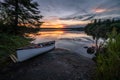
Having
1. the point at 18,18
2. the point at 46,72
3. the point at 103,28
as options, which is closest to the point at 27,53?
the point at 46,72

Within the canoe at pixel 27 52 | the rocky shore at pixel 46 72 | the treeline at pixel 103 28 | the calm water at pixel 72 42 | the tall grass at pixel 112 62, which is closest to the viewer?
the tall grass at pixel 112 62

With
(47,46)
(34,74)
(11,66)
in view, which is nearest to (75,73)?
(34,74)

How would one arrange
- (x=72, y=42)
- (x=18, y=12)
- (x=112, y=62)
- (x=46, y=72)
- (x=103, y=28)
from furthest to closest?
(x=72, y=42) → (x=103, y=28) → (x=18, y=12) → (x=46, y=72) → (x=112, y=62)

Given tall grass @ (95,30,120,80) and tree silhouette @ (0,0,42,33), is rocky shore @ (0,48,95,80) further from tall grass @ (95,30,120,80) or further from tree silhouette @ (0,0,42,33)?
tree silhouette @ (0,0,42,33)

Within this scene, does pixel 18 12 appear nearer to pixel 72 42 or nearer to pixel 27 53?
pixel 27 53

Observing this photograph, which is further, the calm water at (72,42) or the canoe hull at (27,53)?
the calm water at (72,42)

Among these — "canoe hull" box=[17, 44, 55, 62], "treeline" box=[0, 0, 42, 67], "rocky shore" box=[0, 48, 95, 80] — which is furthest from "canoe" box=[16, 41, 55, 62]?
"treeline" box=[0, 0, 42, 67]

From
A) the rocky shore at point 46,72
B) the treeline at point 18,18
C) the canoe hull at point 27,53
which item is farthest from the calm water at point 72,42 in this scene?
the rocky shore at point 46,72

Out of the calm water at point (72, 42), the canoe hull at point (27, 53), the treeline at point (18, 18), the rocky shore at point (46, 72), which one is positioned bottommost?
the calm water at point (72, 42)

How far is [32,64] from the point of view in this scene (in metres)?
13.2

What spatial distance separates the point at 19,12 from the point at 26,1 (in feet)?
6.94

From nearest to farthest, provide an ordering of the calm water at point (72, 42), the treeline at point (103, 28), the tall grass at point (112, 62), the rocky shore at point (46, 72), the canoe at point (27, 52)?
the tall grass at point (112, 62) → the rocky shore at point (46, 72) → the canoe at point (27, 52) → the treeline at point (103, 28) → the calm water at point (72, 42)

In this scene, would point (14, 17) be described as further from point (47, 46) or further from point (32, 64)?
point (32, 64)

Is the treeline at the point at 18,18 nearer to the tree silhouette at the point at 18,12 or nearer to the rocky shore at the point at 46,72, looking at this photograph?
the tree silhouette at the point at 18,12
